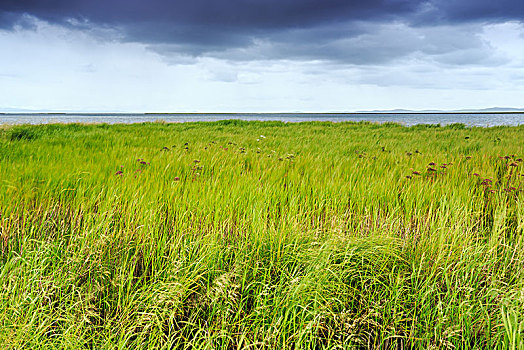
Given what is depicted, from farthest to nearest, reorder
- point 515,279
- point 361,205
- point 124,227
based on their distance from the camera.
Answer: point 361,205 < point 124,227 < point 515,279

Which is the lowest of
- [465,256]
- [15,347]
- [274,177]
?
[15,347]

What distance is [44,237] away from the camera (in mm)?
1852

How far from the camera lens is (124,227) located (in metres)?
2.05

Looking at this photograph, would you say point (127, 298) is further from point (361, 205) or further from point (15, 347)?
point (361, 205)

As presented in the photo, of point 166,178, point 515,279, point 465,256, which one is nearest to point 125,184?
point 166,178

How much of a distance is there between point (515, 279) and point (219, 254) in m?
1.58

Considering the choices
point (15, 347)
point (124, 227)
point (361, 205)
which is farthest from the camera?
point (361, 205)

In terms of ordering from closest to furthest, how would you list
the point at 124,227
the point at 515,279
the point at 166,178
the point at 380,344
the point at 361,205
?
the point at 380,344, the point at 515,279, the point at 124,227, the point at 361,205, the point at 166,178

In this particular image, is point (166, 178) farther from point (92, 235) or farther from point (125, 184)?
point (92, 235)

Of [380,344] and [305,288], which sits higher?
[305,288]

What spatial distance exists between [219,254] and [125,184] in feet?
4.81

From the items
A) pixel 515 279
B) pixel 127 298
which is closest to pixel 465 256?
pixel 515 279

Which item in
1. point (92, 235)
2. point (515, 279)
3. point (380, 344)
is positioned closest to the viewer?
point (380, 344)

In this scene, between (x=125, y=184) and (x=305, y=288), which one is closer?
(x=305, y=288)
